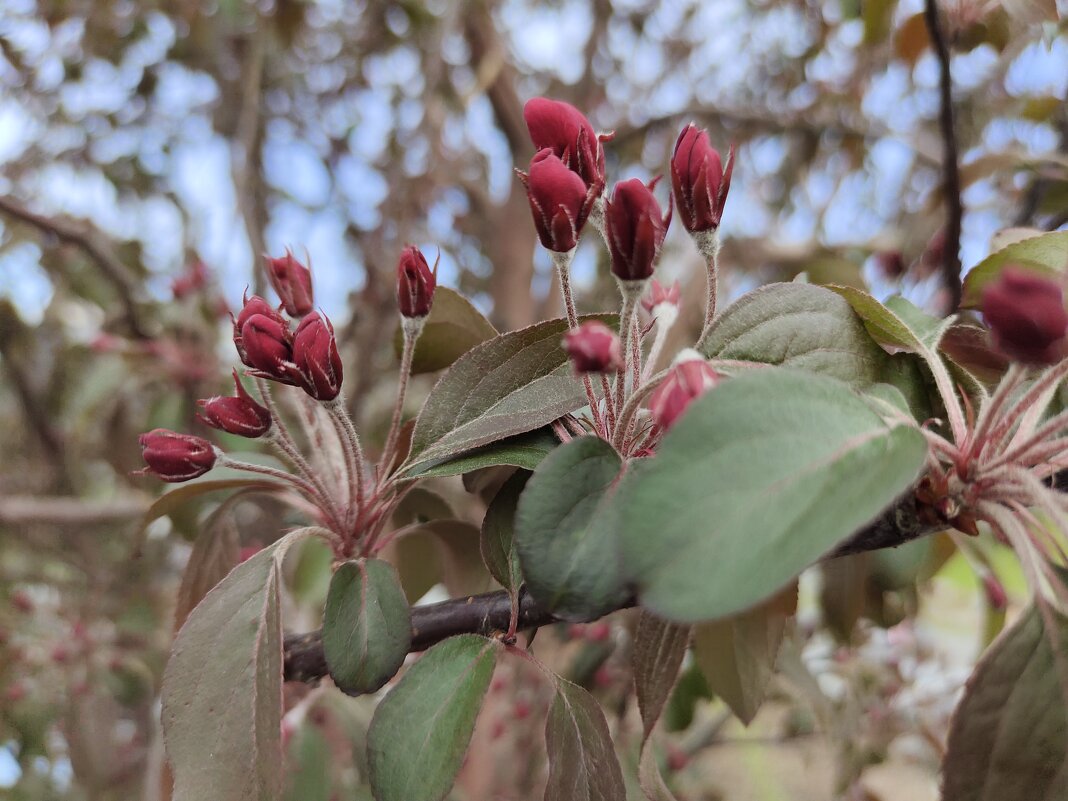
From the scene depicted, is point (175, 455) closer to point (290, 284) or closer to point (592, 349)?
point (290, 284)

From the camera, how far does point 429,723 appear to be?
1.37ft

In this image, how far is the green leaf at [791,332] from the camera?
45 cm

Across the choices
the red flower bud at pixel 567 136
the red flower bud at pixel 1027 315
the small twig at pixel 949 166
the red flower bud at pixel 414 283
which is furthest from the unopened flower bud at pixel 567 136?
the small twig at pixel 949 166

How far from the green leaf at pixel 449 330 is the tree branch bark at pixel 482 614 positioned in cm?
19

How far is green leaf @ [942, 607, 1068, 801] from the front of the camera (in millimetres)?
367

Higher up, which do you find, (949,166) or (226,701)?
(949,166)

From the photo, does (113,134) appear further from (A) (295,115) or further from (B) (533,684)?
(B) (533,684)

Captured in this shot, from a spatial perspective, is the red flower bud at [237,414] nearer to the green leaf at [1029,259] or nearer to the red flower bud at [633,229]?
the red flower bud at [633,229]

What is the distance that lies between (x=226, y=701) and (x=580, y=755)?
0.21m

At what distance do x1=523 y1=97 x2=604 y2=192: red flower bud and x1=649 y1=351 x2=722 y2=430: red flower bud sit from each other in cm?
14

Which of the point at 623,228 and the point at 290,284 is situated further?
the point at 290,284

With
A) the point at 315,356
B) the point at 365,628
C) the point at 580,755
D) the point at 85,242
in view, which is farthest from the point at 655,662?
the point at 85,242

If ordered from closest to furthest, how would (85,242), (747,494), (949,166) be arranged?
(747,494), (949,166), (85,242)

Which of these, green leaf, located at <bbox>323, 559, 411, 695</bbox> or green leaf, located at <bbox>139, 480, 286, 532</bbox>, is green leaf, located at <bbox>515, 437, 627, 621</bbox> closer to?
green leaf, located at <bbox>323, 559, 411, 695</bbox>
